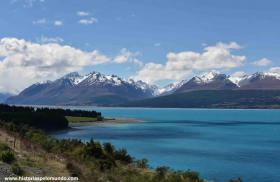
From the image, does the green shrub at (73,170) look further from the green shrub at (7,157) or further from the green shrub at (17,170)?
the green shrub at (7,157)

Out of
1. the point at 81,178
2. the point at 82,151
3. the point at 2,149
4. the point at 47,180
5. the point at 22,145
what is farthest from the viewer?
the point at 82,151

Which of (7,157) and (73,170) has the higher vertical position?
(7,157)

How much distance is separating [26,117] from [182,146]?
295ft

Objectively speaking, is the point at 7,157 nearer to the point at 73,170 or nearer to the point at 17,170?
the point at 17,170

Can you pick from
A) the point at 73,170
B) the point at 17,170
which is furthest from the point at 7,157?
the point at 73,170

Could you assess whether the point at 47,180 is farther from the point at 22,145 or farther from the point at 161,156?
the point at 161,156

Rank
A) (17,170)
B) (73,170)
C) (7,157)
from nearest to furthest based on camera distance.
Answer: (17,170), (7,157), (73,170)

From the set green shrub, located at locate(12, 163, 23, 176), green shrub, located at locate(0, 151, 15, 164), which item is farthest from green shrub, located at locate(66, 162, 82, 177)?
green shrub, located at locate(0, 151, 15, 164)

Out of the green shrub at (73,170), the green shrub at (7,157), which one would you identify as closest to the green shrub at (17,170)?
the green shrub at (7,157)

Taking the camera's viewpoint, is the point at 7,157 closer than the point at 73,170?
Yes

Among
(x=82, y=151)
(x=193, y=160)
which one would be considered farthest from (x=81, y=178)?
(x=193, y=160)

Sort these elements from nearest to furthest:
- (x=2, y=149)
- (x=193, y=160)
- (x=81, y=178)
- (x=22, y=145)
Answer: (x=81, y=178), (x=2, y=149), (x=22, y=145), (x=193, y=160)

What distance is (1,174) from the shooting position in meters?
25.2

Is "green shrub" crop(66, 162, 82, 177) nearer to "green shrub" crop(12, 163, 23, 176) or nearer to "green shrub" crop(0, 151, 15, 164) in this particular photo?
"green shrub" crop(12, 163, 23, 176)
